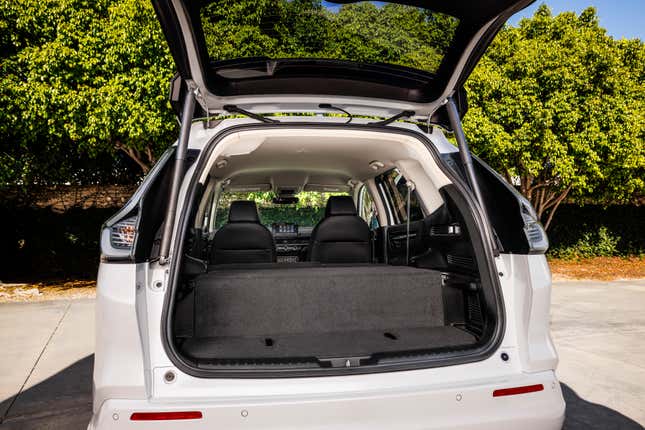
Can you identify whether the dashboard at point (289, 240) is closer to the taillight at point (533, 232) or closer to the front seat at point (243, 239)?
the front seat at point (243, 239)

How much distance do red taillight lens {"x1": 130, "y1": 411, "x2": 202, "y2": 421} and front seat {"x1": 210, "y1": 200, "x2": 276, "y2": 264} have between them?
9.46 feet

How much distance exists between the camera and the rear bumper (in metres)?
1.72

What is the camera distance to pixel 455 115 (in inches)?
101

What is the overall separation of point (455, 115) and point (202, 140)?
1316mm

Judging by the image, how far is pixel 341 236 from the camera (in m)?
4.60

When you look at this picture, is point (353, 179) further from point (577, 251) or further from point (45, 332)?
point (577, 251)

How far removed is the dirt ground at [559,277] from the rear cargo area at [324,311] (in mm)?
8320

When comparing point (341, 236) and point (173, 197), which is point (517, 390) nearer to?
point (173, 197)

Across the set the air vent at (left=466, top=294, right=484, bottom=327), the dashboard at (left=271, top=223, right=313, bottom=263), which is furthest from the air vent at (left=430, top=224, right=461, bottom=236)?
the dashboard at (left=271, top=223, right=313, bottom=263)

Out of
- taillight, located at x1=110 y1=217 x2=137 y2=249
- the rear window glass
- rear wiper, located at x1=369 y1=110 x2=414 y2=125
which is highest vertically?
the rear window glass

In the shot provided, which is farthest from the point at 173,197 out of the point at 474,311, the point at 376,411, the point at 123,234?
the point at 474,311

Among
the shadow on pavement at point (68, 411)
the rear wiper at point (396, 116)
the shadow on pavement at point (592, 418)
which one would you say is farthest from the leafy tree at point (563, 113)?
the rear wiper at point (396, 116)

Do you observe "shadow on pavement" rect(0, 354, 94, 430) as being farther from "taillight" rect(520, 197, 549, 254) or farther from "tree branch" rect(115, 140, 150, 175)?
"tree branch" rect(115, 140, 150, 175)

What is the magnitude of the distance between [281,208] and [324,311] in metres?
3.60
